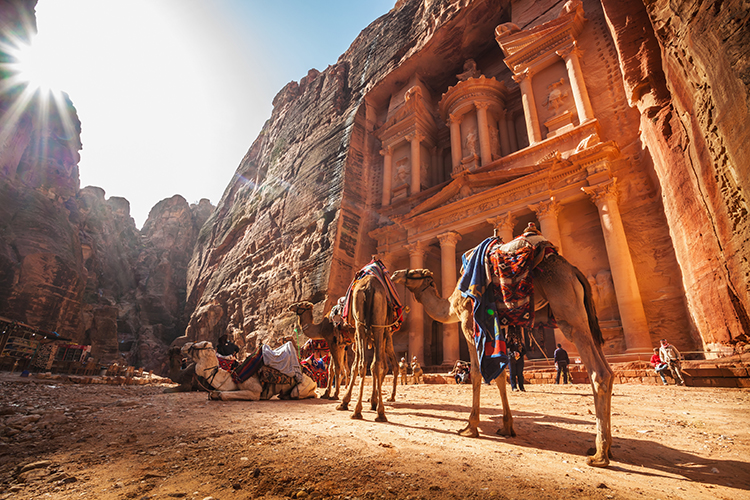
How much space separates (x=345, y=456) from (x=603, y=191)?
14.7 metres

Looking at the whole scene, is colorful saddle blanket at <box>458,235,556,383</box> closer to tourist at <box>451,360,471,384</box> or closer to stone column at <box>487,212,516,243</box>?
tourist at <box>451,360,471,384</box>

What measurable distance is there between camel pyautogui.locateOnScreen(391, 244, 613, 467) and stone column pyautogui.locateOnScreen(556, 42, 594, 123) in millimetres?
15234

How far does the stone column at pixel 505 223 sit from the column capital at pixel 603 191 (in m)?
3.09

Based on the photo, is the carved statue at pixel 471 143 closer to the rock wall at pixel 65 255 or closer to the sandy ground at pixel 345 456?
the sandy ground at pixel 345 456

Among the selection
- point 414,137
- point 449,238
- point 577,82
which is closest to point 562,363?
point 449,238

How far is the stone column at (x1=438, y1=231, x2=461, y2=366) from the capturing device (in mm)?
15016

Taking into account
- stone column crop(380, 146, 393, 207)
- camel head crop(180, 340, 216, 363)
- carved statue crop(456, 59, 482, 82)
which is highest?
carved statue crop(456, 59, 482, 82)

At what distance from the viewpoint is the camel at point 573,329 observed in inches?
104

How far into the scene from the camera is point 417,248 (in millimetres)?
18312

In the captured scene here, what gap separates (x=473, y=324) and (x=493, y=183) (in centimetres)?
1434

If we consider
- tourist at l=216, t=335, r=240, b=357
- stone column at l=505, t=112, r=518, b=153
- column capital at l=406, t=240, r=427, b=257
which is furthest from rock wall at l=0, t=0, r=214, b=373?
stone column at l=505, t=112, r=518, b=153

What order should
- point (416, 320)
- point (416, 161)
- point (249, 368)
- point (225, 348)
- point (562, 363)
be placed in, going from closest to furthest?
point (249, 368)
point (562, 363)
point (225, 348)
point (416, 320)
point (416, 161)

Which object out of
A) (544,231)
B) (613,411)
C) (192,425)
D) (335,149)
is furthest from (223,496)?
(335,149)

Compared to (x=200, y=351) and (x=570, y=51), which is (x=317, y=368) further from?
(x=570, y=51)
